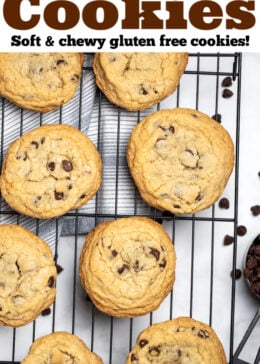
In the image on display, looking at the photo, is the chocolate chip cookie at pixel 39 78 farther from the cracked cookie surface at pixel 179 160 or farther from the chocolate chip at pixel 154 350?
the chocolate chip at pixel 154 350

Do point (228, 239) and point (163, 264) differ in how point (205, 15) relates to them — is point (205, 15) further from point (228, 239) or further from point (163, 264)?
point (163, 264)

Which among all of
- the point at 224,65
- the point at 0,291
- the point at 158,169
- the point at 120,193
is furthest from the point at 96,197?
the point at 224,65

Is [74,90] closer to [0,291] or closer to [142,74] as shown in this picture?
[142,74]

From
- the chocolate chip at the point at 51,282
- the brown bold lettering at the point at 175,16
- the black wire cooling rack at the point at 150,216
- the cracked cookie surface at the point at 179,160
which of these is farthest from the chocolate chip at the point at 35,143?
the brown bold lettering at the point at 175,16

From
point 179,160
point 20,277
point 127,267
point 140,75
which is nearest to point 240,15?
point 140,75

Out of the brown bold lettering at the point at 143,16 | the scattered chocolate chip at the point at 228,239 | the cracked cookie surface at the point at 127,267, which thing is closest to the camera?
the cracked cookie surface at the point at 127,267

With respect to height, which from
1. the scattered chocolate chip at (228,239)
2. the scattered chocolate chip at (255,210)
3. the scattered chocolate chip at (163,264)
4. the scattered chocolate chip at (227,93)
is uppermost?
the scattered chocolate chip at (227,93)
